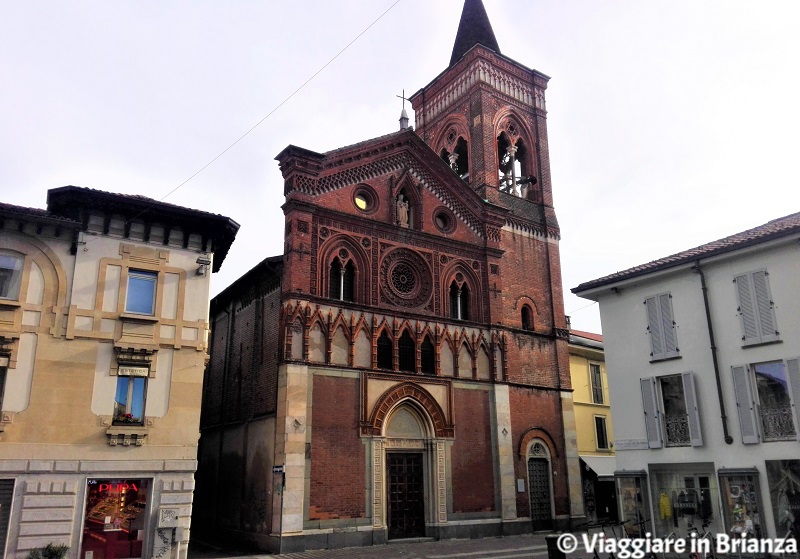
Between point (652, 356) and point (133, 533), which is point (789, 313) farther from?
point (133, 533)

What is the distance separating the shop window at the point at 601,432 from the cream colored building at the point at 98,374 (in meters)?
22.9

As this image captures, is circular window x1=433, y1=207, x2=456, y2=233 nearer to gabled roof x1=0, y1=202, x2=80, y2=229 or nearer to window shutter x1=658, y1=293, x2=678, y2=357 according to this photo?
window shutter x1=658, y1=293, x2=678, y2=357

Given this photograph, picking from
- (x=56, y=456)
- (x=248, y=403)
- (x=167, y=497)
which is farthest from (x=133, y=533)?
(x=248, y=403)

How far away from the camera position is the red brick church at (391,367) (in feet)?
72.0

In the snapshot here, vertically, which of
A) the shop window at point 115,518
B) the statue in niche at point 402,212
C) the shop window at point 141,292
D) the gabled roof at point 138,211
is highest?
the statue in niche at point 402,212

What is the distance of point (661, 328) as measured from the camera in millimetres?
19344

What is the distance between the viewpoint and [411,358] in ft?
82.0

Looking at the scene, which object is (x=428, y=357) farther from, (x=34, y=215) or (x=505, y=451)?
(x=34, y=215)

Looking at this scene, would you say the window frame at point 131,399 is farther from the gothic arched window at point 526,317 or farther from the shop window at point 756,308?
the gothic arched window at point 526,317

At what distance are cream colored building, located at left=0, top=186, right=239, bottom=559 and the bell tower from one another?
16497mm

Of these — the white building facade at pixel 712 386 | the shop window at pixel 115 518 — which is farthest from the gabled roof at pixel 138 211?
the white building facade at pixel 712 386

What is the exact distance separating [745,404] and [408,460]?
1177 cm

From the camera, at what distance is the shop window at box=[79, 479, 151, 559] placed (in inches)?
661

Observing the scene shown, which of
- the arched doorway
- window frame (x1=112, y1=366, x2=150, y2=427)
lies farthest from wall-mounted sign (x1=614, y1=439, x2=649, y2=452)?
window frame (x1=112, y1=366, x2=150, y2=427)
